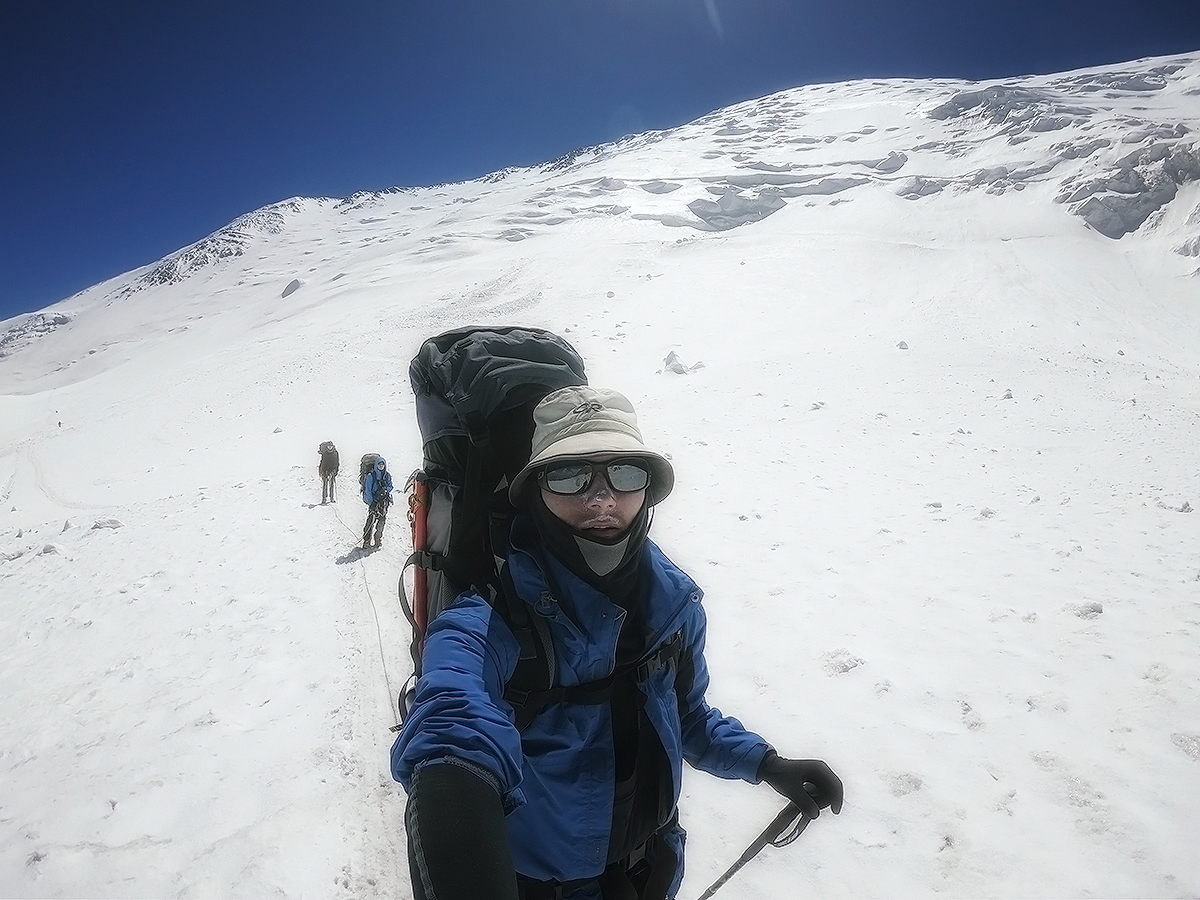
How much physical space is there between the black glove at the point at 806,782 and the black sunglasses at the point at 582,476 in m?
→ 1.41

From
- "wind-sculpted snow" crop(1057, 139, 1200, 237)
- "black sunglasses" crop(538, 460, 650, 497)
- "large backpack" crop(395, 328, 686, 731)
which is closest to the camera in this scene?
"large backpack" crop(395, 328, 686, 731)

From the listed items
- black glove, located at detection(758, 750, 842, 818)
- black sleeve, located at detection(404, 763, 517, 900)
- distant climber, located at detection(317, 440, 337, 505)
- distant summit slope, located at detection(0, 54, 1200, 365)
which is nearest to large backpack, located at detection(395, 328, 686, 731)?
black sleeve, located at detection(404, 763, 517, 900)

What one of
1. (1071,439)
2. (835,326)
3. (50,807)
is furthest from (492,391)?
(835,326)

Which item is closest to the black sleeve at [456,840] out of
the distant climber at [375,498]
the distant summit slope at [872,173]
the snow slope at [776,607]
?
the snow slope at [776,607]

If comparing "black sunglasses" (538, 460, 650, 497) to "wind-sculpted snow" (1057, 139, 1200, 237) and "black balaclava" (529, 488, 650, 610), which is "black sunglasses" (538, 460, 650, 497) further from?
"wind-sculpted snow" (1057, 139, 1200, 237)

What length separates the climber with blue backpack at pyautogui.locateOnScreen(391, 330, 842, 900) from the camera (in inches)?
77.6

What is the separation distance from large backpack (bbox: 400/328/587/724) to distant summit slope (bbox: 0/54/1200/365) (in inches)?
2274

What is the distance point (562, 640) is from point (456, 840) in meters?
0.71

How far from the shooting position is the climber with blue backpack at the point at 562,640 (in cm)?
197

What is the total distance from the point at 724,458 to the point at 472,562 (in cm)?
1309

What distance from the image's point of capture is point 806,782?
8.28 ft

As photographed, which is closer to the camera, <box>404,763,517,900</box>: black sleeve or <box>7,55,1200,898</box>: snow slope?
<box>404,763,517,900</box>: black sleeve

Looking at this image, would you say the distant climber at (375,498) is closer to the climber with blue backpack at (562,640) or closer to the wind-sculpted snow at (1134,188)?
the climber with blue backpack at (562,640)

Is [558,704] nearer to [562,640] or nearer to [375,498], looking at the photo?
[562,640]
